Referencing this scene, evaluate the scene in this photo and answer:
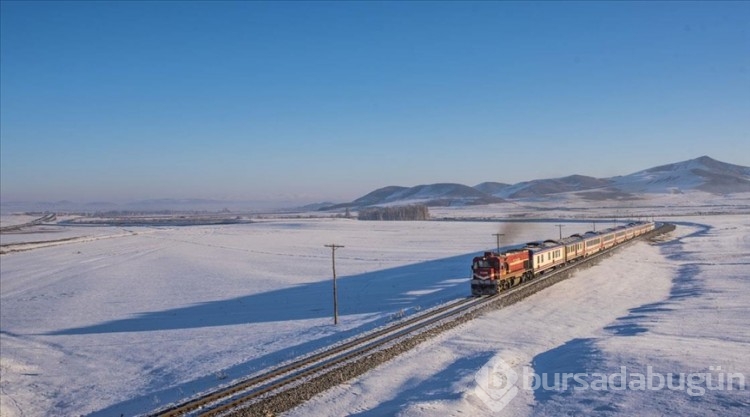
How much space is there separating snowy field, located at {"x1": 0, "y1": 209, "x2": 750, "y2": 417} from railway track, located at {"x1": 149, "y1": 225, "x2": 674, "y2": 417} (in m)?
1.16

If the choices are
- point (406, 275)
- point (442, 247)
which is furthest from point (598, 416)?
point (442, 247)

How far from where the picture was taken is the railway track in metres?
18.2

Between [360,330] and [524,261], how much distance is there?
18120 mm

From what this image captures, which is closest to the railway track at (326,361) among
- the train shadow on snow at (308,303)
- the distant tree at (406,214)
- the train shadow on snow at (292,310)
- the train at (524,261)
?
the train at (524,261)

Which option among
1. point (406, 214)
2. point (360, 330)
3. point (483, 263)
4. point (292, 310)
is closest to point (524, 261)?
point (483, 263)

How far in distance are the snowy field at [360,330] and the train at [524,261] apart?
2.39m

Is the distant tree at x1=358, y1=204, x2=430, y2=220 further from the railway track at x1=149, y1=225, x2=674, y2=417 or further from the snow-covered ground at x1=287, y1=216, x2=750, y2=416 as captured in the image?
the railway track at x1=149, y1=225, x2=674, y2=417

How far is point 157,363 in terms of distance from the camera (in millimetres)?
28953

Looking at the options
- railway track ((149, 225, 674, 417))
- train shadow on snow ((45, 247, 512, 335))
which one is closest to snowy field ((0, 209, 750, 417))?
train shadow on snow ((45, 247, 512, 335))

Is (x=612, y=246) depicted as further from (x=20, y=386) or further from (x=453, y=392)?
(x=20, y=386)

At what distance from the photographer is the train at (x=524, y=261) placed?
37.1 meters

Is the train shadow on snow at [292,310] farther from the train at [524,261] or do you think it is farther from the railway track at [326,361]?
the train at [524,261]

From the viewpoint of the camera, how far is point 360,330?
29.9m

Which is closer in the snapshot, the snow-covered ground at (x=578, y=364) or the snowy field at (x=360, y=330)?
the snow-covered ground at (x=578, y=364)
